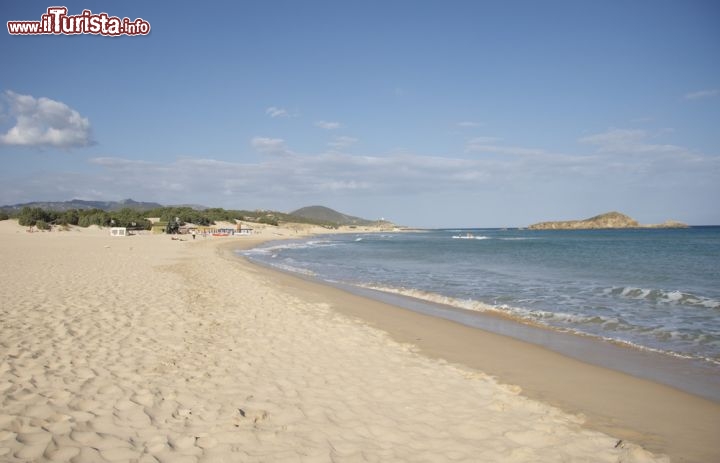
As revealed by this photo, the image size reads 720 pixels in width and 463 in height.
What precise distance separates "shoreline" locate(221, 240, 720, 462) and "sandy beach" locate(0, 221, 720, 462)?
0.03m

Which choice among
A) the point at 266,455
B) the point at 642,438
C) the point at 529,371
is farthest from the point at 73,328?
the point at 642,438

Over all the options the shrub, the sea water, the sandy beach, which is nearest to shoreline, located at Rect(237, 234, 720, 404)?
the sea water

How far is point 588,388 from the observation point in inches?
223

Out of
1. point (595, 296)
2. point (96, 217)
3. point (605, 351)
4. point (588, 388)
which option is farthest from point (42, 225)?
point (588, 388)

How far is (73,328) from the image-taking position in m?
7.17

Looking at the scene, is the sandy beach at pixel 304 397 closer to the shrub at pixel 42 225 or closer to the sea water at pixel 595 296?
the sea water at pixel 595 296

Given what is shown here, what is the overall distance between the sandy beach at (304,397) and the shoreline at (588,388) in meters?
0.03

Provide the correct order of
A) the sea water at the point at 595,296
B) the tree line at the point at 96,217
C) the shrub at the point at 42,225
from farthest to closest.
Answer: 1. the tree line at the point at 96,217
2. the shrub at the point at 42,225
3. the sea water at the point at 595,296

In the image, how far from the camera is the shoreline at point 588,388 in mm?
4309

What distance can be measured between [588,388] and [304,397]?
3.92 meters

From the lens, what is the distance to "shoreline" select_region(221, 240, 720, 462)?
170 inches

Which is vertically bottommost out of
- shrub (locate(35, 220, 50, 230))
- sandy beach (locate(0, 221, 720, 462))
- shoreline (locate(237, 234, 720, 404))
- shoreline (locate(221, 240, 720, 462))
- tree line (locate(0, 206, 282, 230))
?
shoreline (locate(237, 234, 720, 404))

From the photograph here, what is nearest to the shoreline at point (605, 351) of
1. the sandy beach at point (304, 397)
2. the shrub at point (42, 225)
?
the sandy beach at point (304, 397)

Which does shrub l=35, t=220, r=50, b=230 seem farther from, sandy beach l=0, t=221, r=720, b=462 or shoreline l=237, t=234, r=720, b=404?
shoreline l=237, t=234, r=720, b=404
